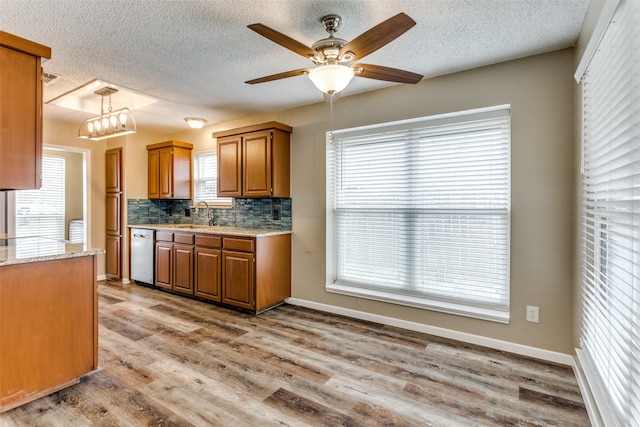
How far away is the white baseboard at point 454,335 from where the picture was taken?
2.51 meters

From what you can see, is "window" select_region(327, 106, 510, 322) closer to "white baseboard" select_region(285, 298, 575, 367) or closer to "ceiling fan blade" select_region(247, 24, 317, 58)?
"white baseboard" select_region(285, 298, 575, 367)

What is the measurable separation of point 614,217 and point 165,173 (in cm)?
504

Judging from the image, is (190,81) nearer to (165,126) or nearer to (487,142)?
(165,126)

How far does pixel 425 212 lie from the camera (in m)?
3.19

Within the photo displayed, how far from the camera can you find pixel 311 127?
3.84 metres

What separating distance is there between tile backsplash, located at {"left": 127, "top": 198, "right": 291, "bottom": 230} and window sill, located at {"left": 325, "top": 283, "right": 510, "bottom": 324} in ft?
3.44

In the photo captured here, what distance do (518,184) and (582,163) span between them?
0.50 metres

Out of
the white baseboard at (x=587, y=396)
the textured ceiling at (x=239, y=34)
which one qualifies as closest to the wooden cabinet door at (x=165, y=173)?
the textured ceiling at (x=239, y=34)

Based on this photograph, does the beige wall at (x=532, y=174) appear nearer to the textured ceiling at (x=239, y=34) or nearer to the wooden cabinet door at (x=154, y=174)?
the textured ceiling at (x=239, y=34)

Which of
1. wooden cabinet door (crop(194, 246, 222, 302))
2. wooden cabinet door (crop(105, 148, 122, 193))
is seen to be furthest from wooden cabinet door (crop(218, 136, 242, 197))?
wooden cabinet door (crop(105, 148, 122, 193))

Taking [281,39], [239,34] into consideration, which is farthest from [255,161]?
[281,39]

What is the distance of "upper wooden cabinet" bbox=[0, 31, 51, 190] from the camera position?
6.08ft

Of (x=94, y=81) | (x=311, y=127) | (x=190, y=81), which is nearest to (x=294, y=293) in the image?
(x=311, y=127)

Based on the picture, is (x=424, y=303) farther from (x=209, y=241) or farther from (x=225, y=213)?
(x=225, y=213)
